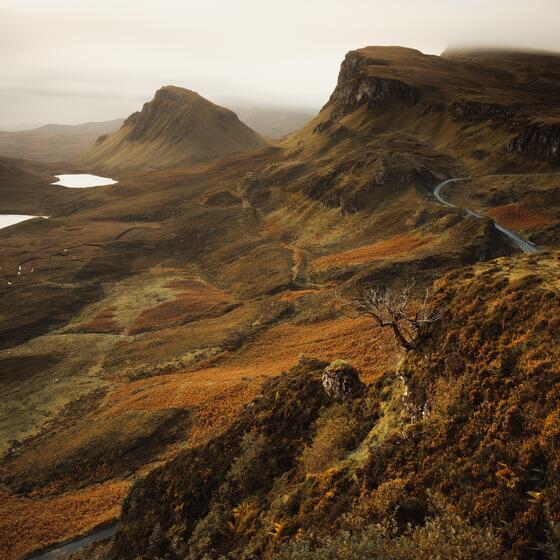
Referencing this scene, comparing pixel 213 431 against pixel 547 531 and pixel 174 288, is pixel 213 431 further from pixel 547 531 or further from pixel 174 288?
pixel 174 288

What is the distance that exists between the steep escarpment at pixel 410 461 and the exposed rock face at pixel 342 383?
1.54ft

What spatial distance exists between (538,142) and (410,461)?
12643 cm

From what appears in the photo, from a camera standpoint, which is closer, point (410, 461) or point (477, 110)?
point (410, 461)

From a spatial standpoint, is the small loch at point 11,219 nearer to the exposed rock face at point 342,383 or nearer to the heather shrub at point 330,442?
the exposed rock face at point 342,383

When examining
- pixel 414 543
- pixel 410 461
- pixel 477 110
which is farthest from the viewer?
pixel 477 110

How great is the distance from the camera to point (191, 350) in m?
63.5

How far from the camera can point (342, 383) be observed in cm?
2261

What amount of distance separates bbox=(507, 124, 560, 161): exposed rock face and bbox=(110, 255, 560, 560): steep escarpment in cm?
10995

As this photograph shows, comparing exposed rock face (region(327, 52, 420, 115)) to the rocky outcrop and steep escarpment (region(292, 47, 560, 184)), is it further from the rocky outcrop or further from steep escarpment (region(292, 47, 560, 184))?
the rocky outcrop

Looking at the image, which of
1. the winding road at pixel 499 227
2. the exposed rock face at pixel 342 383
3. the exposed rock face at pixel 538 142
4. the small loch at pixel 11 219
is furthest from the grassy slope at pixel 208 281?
the small loch at pixel 11 219

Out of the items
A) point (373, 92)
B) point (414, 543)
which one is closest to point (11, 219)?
point (373, 92)

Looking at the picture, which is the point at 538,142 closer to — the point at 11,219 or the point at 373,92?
the point at 373,92

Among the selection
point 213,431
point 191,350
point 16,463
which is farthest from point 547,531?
point 191,350

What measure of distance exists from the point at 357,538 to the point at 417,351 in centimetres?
986
